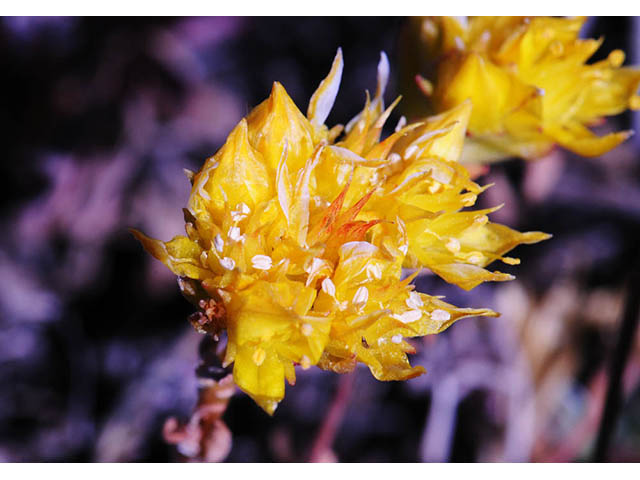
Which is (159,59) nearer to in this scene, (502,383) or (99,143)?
(99,143)

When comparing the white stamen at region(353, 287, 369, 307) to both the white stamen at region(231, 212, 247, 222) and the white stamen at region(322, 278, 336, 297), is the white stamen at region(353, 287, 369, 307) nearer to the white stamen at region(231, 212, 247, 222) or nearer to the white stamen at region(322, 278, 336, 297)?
the white stamen at region(322, 278, 336, 297)

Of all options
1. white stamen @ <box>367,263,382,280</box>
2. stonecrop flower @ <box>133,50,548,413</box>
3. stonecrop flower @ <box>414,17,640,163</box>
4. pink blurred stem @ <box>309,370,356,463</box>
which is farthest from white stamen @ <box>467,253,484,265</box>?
pink blurred stem @ <box>309,370,356,463</box>

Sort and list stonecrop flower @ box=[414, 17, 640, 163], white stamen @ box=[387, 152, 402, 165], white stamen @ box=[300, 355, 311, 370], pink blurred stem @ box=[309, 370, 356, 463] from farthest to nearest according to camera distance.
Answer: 1. pink blurred stem @ box=[309, 370, 356, 463]
2. stonecrop flower @ box=[414, 17, 640, 163]
3. white stamen @ box=[387, 152, 402, 165]
4. white stamen @ box=[300, 355, 311, 370]

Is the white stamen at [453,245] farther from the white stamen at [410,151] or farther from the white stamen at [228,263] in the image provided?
the white stamen at [228,263]

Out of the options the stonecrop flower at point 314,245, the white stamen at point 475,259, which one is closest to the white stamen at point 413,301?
the stonecrop flower at point 314,245

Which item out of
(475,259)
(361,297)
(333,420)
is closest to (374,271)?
(361,297)

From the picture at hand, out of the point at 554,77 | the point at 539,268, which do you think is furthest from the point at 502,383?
the point at 554,77

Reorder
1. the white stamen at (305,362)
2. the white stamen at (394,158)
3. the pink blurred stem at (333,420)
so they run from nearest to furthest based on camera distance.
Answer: the white stamen at (305,362), the white stamen at (394,158), the pink blurred stem at (333,420)
